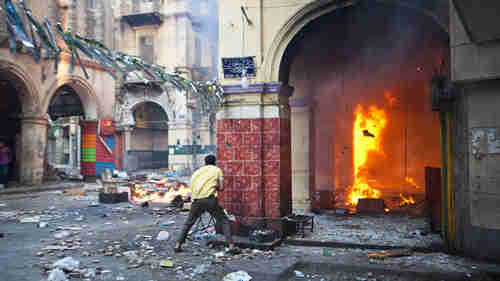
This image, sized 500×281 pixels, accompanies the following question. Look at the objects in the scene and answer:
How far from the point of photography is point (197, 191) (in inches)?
283

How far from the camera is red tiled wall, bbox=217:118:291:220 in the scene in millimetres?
8156

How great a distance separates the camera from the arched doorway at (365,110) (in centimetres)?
1171

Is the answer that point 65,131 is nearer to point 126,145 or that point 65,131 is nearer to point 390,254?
point 126,145

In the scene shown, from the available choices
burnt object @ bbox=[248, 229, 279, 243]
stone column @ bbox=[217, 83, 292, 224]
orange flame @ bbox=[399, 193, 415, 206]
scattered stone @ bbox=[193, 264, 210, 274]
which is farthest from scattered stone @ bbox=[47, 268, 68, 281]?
orange flame @ bbox=[399, 193, 415, 206]

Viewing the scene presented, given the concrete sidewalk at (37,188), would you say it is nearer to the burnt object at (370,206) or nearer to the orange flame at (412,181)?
the burnt object at (370,206)

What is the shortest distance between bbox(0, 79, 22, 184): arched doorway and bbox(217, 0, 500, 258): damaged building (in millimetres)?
15046

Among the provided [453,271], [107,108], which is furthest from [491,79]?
[107,108]

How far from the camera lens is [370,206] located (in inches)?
458

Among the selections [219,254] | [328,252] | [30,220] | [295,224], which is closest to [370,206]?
[295,224]

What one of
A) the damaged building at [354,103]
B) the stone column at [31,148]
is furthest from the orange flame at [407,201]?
the stone column at [31,148]

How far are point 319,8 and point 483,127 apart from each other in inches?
149

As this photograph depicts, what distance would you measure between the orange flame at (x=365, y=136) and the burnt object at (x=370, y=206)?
2911 mm

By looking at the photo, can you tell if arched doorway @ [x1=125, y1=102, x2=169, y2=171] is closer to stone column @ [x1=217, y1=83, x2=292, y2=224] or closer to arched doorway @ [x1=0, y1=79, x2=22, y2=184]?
arched doorway @ [x1=0, y1=79, x2=22, y2=184]

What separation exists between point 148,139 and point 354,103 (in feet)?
63.3
